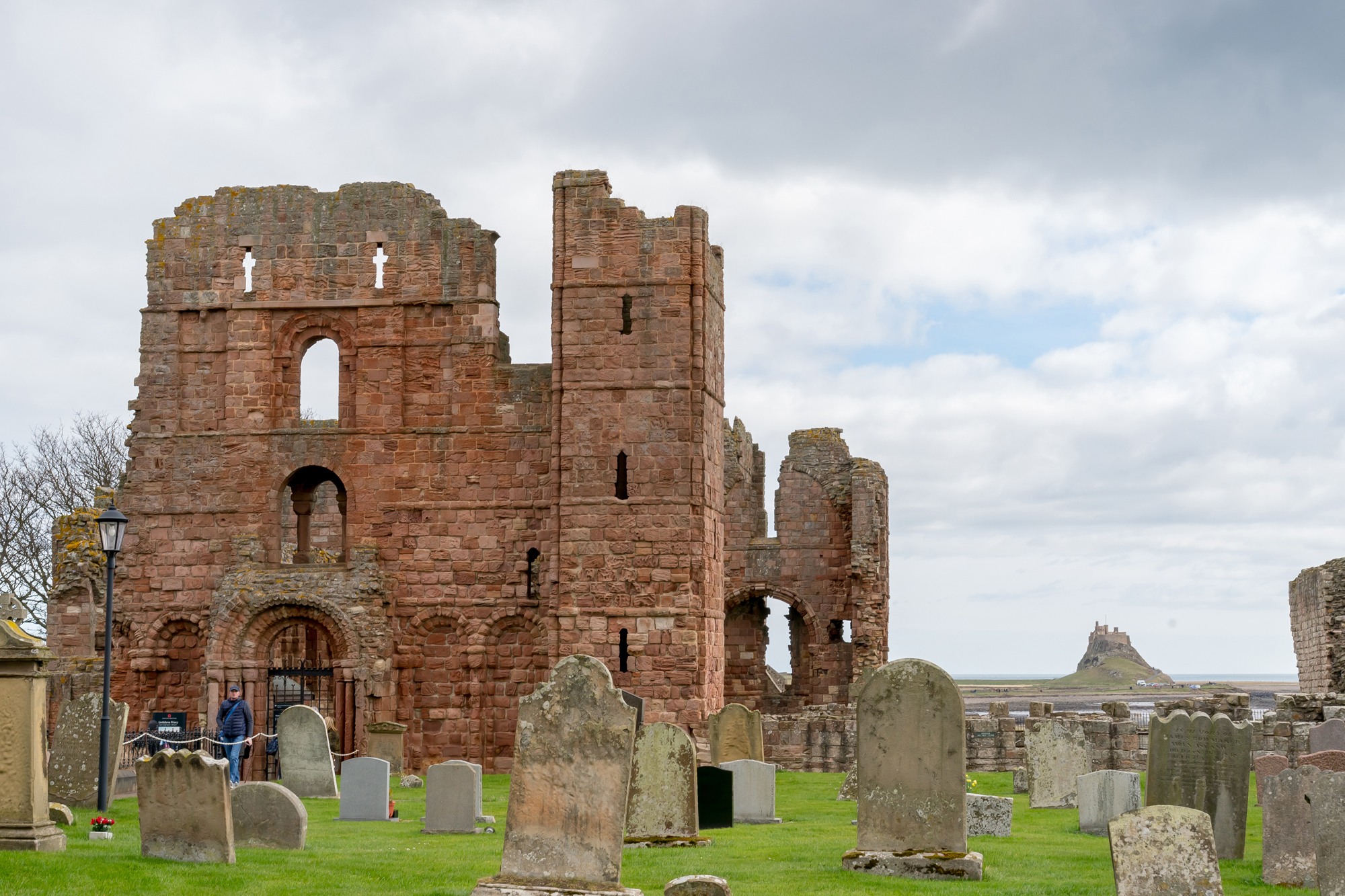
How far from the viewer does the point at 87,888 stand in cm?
1241

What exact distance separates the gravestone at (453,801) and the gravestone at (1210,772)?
695cm

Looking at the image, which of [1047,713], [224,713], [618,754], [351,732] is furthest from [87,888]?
[1047,713]

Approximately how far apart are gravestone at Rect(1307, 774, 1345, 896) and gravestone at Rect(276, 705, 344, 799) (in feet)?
44.9

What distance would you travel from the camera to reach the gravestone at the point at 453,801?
17078 mm

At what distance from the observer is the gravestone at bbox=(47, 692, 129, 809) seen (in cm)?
1920

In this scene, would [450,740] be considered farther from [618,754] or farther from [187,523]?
[618,754]

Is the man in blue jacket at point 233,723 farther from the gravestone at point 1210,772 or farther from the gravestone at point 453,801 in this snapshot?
the gravestone at point 1210,772

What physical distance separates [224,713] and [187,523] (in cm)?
740

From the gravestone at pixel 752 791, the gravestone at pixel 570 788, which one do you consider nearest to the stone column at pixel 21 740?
the gravestone at pixel 570 788

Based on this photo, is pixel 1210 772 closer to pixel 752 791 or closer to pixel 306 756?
pixel 752 791

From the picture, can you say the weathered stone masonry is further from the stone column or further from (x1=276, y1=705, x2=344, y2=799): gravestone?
the stone column

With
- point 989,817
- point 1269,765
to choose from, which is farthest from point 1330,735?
point 989,817

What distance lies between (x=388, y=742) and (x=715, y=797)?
30.3ft

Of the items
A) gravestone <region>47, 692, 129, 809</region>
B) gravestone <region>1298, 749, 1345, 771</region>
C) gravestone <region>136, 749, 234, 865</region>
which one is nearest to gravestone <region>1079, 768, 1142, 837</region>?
gravestone <region>1298, 749, 1345, 771</region>
